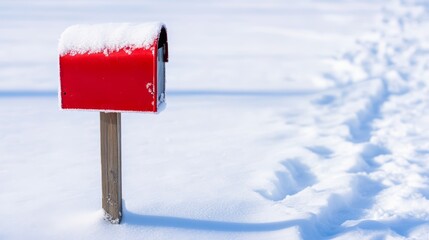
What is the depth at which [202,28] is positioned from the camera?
1193cm

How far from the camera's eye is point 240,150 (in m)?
4.50

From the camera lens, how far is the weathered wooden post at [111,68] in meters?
2.63

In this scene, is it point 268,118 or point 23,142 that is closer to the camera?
point 23,142

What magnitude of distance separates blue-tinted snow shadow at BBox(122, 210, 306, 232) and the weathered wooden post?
67cm

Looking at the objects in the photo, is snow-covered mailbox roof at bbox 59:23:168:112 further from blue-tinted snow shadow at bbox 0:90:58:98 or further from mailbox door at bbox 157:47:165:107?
blue-tinted snow shadow at bbox 0:90:58:98

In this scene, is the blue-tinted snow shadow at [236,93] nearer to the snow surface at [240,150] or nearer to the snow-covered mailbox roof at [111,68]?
the snow surface at [240,150]

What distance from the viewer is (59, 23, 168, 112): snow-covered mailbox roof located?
2631 millimetres

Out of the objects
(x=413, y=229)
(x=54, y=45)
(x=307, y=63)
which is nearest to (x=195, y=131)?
(x=413, y=229)

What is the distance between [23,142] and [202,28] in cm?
787

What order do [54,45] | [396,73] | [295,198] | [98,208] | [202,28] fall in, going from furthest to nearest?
[202,28]
[54,45]
[396,73]
[295,198]
[98,208]

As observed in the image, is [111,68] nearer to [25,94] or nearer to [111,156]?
[111,156]

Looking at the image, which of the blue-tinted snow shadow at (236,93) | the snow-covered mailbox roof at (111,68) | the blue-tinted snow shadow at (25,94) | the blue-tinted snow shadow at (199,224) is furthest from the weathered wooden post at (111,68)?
the blue-tinted snow shadow at (236,93)

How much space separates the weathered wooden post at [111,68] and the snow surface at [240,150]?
693 mm

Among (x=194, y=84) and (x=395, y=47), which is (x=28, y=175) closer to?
(x=194, y=84)
